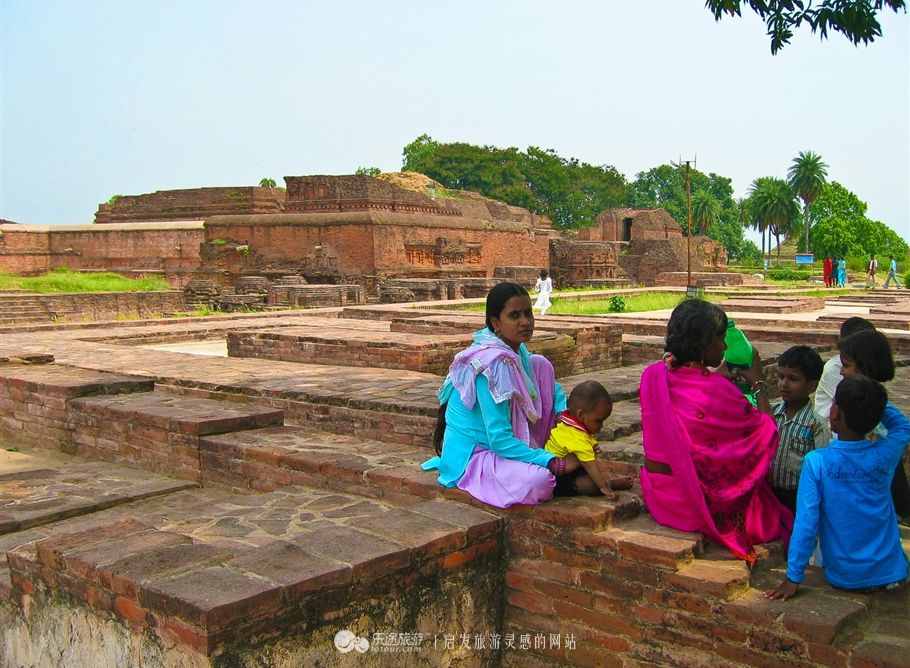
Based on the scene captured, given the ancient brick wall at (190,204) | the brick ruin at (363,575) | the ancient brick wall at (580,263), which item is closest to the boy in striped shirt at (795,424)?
the brick ruin at (363,575)

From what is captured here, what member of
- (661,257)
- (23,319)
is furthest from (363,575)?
(661,257)

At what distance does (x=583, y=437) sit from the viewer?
2889mm

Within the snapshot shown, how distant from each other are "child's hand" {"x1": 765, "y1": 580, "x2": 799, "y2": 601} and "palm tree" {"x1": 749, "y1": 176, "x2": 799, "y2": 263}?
56.1m

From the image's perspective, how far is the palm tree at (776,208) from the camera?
55.6 metres

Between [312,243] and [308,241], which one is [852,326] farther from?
[308,241]

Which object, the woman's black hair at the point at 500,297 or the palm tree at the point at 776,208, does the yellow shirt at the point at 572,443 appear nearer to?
the woman's black hair at the point at 500,297

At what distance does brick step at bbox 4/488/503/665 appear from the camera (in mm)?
2201

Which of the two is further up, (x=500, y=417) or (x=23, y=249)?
(x=23, y=249)

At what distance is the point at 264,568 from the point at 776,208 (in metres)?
58.0

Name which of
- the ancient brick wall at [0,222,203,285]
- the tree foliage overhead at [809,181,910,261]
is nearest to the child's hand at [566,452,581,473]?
the ancient brick wall at [0,222,203,285]

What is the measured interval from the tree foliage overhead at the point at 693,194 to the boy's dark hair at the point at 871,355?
6090cm

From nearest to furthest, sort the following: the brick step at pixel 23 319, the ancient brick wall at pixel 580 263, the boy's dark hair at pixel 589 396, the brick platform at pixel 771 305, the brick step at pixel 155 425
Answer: the boy's dark hair at pixel 589 396
the brick step at pixel 155 425
the brick step at pixel 23 319
the brick platform at pixel 771 305
the ancient brick wall at pixel 580 263

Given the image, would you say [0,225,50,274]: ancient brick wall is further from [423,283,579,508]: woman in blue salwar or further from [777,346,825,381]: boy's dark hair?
[777,346,825,381]: boy's dark hair

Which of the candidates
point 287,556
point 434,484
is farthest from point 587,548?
point 287,556
